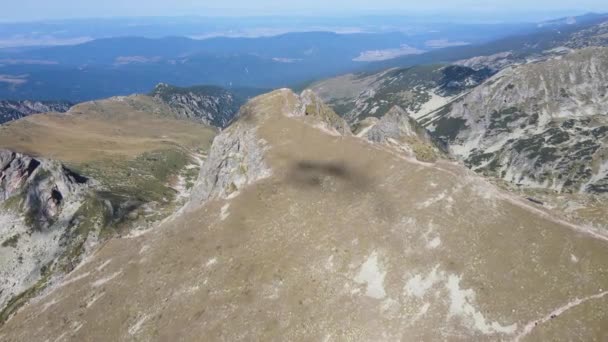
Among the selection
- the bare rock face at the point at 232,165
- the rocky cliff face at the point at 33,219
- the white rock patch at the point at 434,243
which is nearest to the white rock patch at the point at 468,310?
the white rock patch at the point at 434,243

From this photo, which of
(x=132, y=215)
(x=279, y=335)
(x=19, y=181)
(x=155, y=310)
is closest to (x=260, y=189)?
(x=155, y=310)

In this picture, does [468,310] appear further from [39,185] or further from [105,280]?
[39,185]

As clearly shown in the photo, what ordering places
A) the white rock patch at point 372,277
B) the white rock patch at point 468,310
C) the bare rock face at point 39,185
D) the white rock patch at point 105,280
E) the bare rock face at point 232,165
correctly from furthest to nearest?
the bare rock face at point 39,185
the bare rock face at point 232,165
the white rock patch at point 105,280
the white rock patch at point 372,277
the white rock patch at point 468,310

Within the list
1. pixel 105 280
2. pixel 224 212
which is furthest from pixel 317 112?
pixel 105 280

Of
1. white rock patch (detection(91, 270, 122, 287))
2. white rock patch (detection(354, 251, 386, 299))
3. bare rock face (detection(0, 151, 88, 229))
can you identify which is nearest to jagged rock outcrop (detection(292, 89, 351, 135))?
white rock patch (detection(91, 270, 122, 287))

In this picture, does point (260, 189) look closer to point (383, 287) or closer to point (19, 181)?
point (383, 287)

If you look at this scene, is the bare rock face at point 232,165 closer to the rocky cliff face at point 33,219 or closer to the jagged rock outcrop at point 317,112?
the jagged rock outcrop at point 317,112

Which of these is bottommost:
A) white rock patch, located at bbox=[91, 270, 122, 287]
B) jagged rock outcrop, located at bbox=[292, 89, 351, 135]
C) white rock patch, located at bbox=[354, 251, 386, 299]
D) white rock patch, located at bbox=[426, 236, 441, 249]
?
white rock patch, located at bbox=[91, 270, 122, 287]

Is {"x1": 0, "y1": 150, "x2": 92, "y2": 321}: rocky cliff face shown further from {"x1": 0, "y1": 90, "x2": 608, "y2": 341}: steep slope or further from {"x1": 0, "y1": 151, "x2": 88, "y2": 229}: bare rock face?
{"x1": 0, "y1": 90, "x2": 608, "y2": 341}: steep slope
